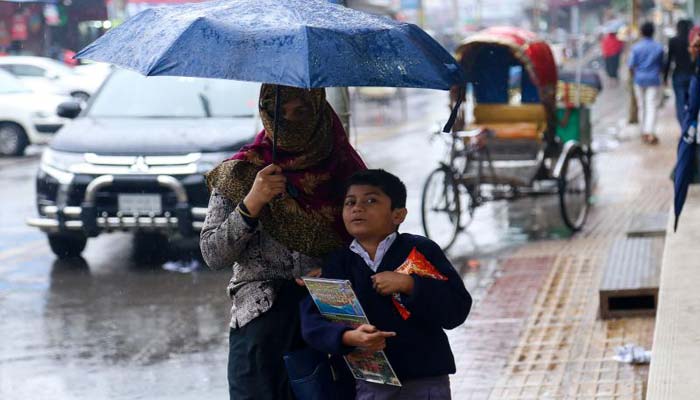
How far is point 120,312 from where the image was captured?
9.09 metres

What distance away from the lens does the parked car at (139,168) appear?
411 inches

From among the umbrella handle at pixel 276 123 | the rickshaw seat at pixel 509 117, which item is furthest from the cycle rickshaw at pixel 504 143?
the umbrella handle at pixel 276 123

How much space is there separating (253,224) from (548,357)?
148 inches

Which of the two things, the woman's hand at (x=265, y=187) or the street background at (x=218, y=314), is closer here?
the woman's hand at (x=265, y=187)

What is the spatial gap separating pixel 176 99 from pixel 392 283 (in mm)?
8197

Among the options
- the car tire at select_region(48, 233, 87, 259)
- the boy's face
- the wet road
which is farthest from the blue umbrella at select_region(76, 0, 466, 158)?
the car tire at select_region(48, 233, 87, 259)

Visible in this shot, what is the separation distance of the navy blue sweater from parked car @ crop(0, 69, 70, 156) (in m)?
18.6

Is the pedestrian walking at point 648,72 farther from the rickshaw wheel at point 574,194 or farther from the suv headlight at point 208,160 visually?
the suv headlight at point 208,160

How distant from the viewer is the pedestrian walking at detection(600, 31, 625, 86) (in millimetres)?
36000

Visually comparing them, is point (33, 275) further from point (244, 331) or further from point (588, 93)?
point (588, 93)

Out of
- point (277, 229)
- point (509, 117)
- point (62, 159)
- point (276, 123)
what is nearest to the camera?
point (276, 123)

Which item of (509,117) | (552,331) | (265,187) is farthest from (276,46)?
(509,117)

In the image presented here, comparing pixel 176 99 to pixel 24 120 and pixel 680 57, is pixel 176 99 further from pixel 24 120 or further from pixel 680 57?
pixel 24 120

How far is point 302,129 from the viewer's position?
4043 mm
